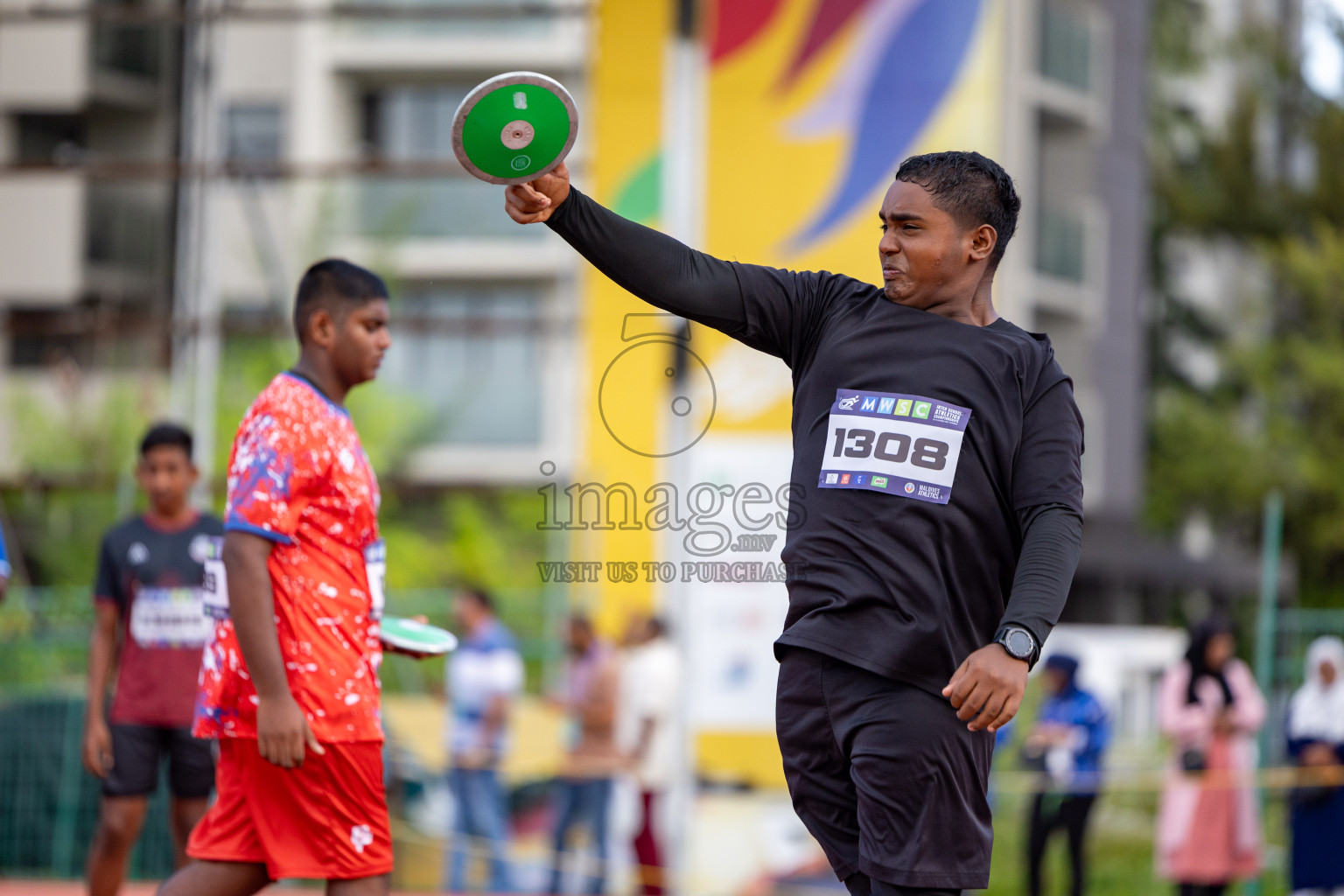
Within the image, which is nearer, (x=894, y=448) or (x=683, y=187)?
(x=894, y=448)

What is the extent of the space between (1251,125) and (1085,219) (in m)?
3.52

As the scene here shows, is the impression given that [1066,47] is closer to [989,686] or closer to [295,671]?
[295,671]

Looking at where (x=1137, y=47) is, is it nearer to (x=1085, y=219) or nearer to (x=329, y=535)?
(x=1085, y=219)

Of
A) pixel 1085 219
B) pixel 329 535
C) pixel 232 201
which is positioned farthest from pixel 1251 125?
pixel 329 535

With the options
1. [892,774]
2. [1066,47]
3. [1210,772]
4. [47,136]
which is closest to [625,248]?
[892,774]

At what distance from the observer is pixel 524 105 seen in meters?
3.29

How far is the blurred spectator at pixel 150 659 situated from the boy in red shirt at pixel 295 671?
186cm

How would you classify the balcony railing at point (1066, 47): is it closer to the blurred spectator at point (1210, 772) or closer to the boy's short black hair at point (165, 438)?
the blurred spectator at point (1210, 772)

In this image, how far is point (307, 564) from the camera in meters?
4.01

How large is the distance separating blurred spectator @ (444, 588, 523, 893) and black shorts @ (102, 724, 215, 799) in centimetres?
458

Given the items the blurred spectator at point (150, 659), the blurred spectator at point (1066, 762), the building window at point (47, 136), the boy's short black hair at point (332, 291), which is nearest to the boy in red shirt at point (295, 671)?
the boy's short black hair at point (332, 291)

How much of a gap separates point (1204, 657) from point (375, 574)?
6.38m

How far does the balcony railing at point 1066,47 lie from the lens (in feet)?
87.8

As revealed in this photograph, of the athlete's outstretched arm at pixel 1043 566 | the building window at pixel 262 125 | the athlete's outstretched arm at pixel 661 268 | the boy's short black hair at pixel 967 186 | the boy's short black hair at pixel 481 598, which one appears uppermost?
the building window at pixel 262 125
